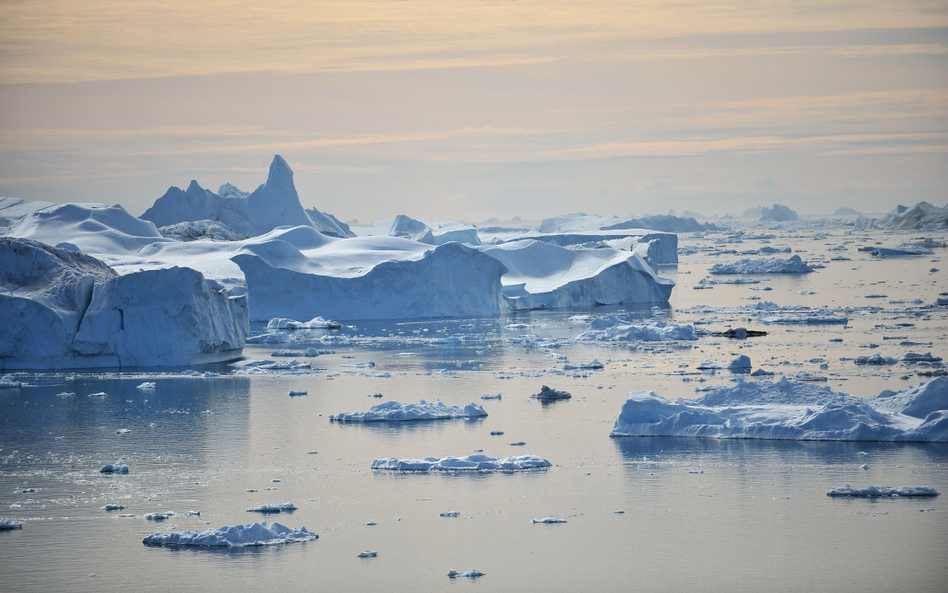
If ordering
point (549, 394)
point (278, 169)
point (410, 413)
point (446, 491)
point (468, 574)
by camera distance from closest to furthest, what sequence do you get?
point (468, 574)
point (446, 491)
point (410, 413)
point (549, 394)
point (278, 169)

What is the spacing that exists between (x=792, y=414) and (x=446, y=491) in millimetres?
4177

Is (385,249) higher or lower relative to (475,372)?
higher

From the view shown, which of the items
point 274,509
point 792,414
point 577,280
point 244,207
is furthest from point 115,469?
point 244,207

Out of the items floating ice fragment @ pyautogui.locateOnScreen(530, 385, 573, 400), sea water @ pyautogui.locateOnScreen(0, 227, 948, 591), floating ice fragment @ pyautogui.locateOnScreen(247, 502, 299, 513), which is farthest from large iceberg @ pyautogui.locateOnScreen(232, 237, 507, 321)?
floating ice fragment @ pyautogui.locateOnScreen(247, 502, 299, 513)

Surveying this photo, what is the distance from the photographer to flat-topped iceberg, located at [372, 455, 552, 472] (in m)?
10.1

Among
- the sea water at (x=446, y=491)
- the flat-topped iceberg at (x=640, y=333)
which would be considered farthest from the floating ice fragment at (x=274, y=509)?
the flat-topped iceberg at (x=640, y=333)

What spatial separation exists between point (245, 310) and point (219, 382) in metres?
4.08

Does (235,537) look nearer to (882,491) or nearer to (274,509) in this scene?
(274,509)

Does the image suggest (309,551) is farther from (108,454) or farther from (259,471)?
(108,454)

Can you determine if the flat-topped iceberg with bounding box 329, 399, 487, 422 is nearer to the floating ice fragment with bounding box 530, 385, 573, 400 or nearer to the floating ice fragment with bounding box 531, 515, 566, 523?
the floating ice fragment with bounding box 530, 385, 573, 400

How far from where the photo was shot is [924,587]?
6914 millimetres

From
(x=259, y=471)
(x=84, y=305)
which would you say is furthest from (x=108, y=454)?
(x=84, y=305)

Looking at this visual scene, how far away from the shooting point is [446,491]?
9359 millimetres

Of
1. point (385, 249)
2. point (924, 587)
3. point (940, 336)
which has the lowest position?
point (924, 587)
